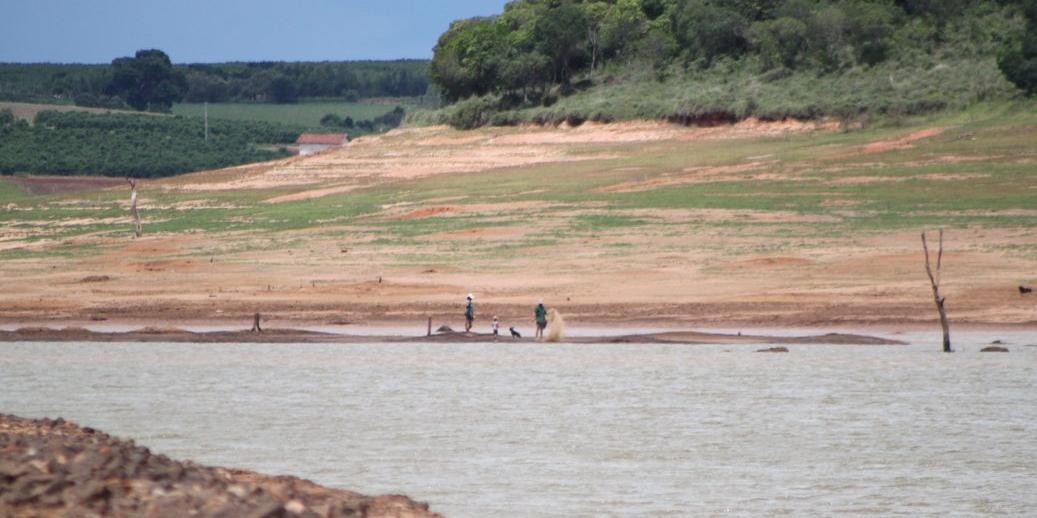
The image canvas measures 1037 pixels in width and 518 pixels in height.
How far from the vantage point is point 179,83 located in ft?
536

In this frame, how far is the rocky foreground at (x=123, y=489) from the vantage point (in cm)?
819

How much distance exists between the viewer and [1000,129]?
5075 cm

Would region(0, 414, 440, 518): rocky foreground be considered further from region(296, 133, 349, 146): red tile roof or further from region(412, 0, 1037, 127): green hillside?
region(296, 133, 349, 146): red tile roof

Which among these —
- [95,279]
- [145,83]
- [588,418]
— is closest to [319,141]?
[145,83]

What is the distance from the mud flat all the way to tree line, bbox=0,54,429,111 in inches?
4273

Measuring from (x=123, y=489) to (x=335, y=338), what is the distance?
66.4 ft

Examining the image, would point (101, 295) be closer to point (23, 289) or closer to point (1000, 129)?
point (23, 289)

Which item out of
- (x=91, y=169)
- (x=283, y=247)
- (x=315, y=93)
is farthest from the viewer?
(x=315, y=93)

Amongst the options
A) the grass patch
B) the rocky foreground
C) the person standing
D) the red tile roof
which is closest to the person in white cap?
the person standing

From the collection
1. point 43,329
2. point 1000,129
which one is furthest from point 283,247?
point 1000,129

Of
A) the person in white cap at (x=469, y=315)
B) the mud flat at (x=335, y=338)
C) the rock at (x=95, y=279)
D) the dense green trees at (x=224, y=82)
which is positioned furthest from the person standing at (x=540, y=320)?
the dense green trees at (x=224, y=82)

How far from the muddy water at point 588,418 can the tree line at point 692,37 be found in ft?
114

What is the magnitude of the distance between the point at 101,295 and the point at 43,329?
3868 millimetres

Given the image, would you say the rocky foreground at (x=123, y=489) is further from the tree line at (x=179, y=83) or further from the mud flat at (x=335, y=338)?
the tree line at (x=179, y=83)
